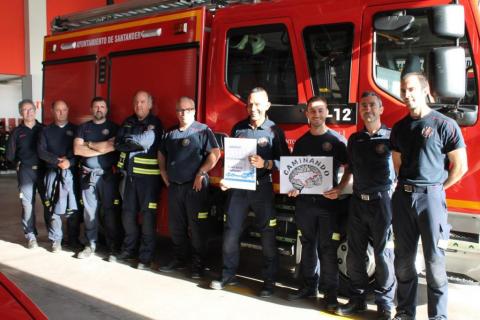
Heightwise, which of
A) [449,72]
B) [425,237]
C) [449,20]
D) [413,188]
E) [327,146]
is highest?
[449,20]

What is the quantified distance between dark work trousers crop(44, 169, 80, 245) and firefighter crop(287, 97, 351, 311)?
9.10ft

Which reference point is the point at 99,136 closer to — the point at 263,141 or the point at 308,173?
the point at 263,141

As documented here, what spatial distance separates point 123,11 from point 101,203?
7.06ft

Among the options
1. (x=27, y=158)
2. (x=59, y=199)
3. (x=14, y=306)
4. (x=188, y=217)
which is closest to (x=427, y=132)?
(x=188, y=217)

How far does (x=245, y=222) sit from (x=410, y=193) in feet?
5.23

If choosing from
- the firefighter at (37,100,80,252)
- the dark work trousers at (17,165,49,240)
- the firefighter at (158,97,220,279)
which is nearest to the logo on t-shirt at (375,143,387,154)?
the firefighter at (158,97,220,279)

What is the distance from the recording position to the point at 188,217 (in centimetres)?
445

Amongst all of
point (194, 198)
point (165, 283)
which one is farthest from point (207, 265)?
point (194, 198)

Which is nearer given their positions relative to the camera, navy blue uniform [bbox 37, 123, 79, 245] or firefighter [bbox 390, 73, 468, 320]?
firefighter [bbox 390, 73, 468, 320]

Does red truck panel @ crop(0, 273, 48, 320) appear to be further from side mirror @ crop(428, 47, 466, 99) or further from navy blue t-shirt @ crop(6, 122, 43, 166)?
navy blue t-shirt @ crop(6, 122, 43, 166)

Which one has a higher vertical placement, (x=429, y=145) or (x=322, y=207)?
(x=429, y=145)

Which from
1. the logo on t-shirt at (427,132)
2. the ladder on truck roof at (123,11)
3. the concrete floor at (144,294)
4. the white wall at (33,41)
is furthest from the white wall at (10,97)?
the logo on t-shirt at (427,132)

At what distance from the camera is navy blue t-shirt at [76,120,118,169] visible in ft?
16.6

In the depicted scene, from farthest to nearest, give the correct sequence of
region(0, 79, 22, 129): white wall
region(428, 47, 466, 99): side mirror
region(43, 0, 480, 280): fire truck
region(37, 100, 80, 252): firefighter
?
region(0, 79, 22, 129): white wall, region(37, 100, 80, 252): firefighter, region(43, 0, 480, 280): fire truck, region(428, 47, 466, 99): side mirror
